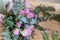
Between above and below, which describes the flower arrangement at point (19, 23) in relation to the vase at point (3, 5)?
below

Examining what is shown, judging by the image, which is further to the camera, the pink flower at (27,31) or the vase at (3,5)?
the vase at (3,5)

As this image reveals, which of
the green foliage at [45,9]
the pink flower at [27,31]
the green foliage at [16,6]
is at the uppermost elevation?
the green foliage at [16,6]

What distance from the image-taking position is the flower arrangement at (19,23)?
36.4 inches

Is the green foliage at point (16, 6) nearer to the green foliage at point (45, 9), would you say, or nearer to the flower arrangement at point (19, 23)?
the flower arrangement at point (19, 23)

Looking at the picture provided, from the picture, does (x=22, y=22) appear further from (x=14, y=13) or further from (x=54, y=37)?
(x=54, y=37)

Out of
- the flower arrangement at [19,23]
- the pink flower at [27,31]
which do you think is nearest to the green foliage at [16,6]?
the flower arrangement at [19,23]

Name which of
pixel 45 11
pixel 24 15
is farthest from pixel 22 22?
pixel 45 11

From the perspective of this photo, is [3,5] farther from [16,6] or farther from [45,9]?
[45,9]

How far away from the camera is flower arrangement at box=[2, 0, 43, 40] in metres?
0.93

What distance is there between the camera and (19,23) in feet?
3.04

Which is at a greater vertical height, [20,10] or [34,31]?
[20,10]

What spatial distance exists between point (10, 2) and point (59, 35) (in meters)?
0.34

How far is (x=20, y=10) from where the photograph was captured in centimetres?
94

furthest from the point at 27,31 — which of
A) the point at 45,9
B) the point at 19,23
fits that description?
the point at 45,9
